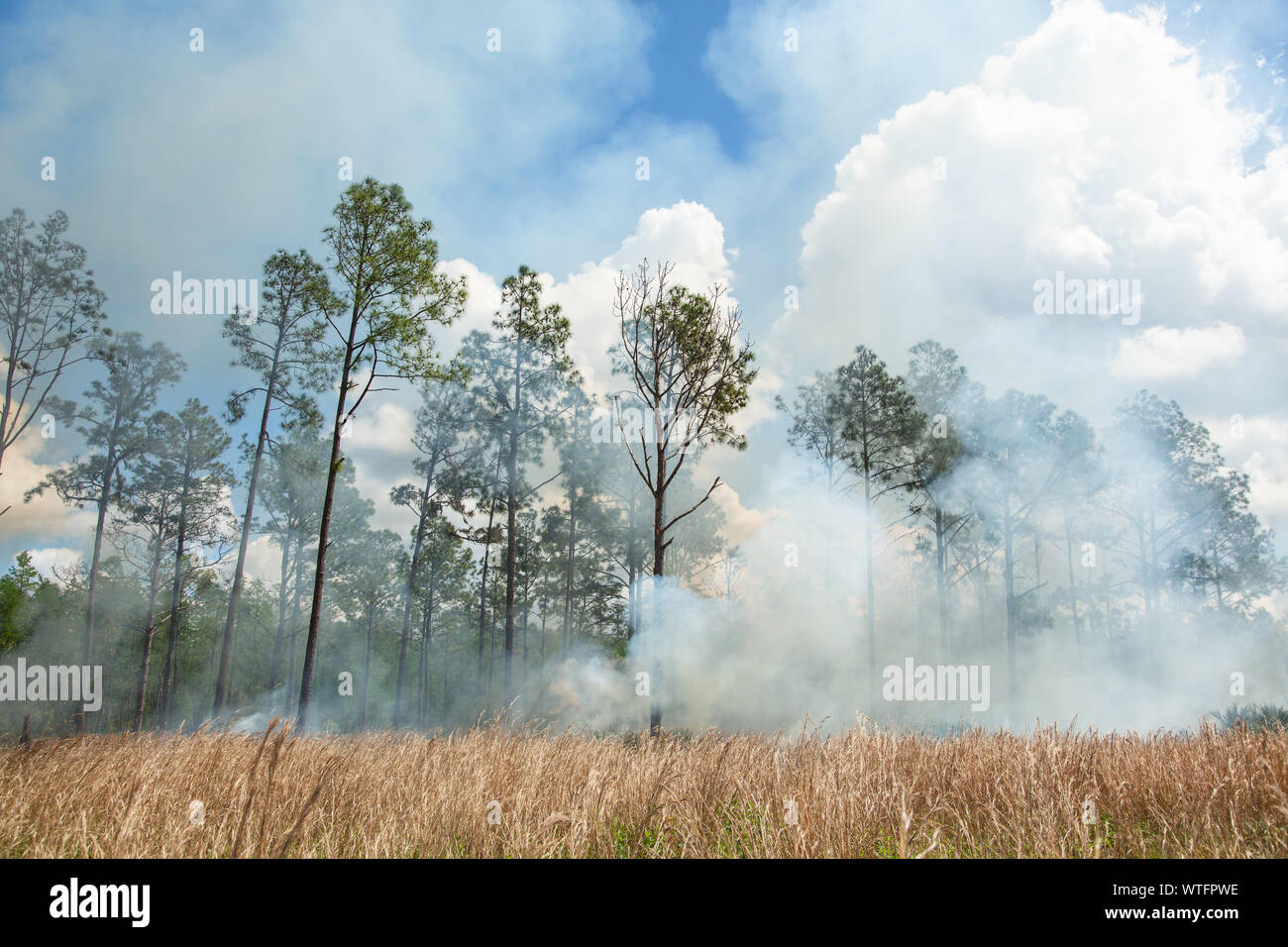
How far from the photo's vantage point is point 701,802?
18.3 ft

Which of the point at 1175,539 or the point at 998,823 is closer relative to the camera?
the point at 998,823

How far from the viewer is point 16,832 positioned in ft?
18.3

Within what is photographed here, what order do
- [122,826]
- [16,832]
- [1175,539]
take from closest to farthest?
1. [122,826]
2. [16,832]
3. [1175,539]

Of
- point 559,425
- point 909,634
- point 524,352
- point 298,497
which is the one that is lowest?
point 909,634

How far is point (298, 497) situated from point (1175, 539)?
1669 inches

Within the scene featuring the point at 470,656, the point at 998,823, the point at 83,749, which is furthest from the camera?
the point at 470,656

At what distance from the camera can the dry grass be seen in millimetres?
4590

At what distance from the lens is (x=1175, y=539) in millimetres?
29172

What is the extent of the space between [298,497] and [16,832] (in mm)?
28726

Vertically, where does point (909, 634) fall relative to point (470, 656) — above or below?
above

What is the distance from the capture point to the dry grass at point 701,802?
4.59 meters

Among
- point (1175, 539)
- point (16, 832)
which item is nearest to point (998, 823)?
point (16, 832)

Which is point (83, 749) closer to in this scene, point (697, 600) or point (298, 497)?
point (697, 600)

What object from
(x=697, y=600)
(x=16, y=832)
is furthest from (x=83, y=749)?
(x=697, y=600)
